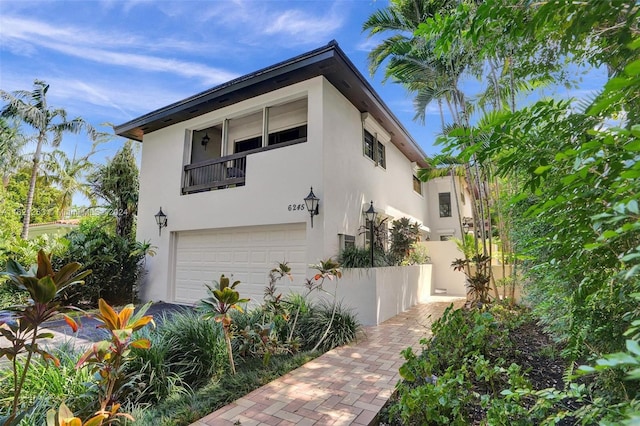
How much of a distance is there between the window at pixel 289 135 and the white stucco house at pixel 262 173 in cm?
4

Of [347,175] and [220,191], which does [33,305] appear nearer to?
[220,191]

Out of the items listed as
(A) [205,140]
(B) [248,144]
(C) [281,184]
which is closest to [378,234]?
(C) [281,184]

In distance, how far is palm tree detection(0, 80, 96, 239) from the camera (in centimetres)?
1638

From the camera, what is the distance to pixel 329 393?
3.75m

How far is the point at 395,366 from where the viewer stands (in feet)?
15.3

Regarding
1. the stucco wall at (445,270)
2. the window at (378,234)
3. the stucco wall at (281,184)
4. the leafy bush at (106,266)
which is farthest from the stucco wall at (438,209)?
the leafy bush at (106,266)

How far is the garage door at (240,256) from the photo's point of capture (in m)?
8.40

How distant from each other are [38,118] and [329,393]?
22.0 m

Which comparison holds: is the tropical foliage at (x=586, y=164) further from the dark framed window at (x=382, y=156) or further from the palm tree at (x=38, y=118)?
the palm tree at (x=38, y=118)

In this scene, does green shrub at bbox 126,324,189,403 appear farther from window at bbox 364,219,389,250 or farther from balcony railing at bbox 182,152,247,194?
window at bbox 364,219,389,250

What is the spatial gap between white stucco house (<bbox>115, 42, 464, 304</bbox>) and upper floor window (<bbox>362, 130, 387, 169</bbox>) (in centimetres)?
4

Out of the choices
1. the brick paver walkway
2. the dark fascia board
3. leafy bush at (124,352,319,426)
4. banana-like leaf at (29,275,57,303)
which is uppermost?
the dark fascia board

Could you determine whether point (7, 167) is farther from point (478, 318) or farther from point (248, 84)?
point (478, 318)

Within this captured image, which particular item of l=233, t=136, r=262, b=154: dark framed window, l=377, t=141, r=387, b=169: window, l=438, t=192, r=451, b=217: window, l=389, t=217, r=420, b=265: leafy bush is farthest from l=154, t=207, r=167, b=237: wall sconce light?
l=438, t=192, r=451, b=217: window
